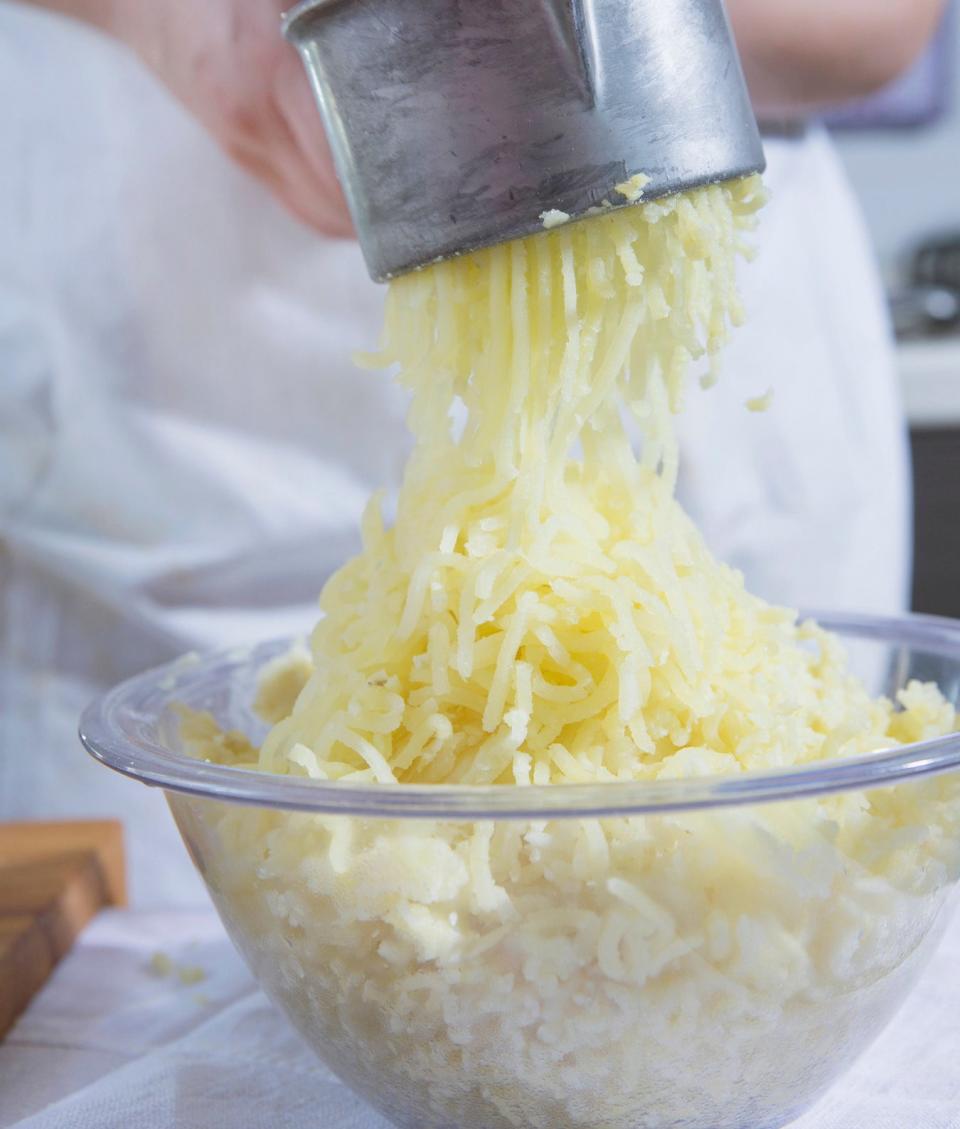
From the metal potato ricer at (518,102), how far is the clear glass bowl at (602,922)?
0.74 ft

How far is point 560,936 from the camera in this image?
0.45 meters

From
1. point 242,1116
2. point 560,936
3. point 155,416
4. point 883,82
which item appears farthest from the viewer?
point 883,82

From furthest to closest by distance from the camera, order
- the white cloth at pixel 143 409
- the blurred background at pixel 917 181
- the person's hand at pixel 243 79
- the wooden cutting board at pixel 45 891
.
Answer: the blurred background at pixel 917 181 → the white cloth at pixel 143 409 → the person's hand at pixel 243 79 → the wooden cutting board at pixel 45 891

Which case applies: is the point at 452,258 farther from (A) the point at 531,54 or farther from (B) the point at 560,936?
(B) the point at 560,936

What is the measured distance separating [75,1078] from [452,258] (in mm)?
442

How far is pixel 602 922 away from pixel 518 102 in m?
0.30

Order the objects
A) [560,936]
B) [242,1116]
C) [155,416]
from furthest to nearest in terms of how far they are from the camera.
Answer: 1. [155,416]
2. [242,1116]
3. [560,936]

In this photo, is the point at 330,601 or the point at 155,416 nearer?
the point at 330,601

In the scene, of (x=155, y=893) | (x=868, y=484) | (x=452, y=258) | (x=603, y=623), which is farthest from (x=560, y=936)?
(x=868, y=484)

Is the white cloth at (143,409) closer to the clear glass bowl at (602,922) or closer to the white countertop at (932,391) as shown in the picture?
the clear glass bowl at (602,922)

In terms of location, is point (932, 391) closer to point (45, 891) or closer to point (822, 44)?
point (822, 44)

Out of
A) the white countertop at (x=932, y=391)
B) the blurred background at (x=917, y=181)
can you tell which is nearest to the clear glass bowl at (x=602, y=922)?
the white countertop at (x=932, y=391)

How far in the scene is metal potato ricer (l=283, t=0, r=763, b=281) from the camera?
47cm

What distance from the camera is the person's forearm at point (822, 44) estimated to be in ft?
3.83
